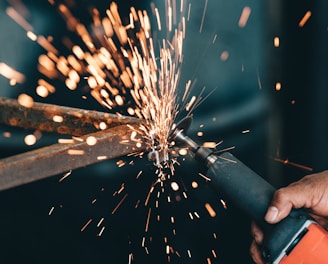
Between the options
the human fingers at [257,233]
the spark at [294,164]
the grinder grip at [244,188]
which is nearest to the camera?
the grinder grip at [244,188]

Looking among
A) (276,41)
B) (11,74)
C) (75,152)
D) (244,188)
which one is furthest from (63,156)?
(276,41)

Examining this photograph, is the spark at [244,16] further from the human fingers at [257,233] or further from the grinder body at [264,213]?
the human fingers at [257,233]

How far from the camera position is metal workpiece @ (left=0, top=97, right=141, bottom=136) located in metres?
1.21

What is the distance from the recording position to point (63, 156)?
103cm

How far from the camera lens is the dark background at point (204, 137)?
1695 millimetres

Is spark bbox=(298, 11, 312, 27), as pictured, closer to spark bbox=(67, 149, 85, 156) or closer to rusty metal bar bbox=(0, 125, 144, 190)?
rusty metal bar bbox=(0, 125, 144, 190)

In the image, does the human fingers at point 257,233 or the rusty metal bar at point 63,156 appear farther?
the human fingers at point 257,233

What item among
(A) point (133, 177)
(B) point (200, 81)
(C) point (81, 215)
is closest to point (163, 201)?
(A) point (133, 177)

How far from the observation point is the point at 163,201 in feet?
6.48

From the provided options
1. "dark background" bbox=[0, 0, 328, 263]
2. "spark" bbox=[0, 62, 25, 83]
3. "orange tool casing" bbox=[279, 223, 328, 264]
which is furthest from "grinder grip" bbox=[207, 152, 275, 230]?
"spark" bbox=[0, 62, 25, 83]

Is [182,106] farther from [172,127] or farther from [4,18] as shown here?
[4,18]

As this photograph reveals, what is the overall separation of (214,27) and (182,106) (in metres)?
0.34

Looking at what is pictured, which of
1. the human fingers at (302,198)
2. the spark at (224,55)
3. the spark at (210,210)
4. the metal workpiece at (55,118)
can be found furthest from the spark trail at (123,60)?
the human fingers at (302,198)

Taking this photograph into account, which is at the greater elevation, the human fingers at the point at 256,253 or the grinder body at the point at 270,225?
the grinder body at the point at 270,225
